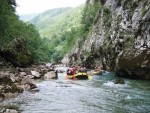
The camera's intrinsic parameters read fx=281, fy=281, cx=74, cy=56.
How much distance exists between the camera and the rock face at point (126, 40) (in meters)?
38.9

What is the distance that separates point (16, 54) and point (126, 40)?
17.8 m

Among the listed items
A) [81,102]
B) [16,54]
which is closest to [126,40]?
[16,54]

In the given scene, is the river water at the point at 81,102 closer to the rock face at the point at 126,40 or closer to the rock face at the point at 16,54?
the rock face at the point at 126,40

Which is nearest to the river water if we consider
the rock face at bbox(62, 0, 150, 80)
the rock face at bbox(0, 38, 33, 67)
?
the rock face at bbox(62, 0, 150, 80)

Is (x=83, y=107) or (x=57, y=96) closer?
(x=83, y=107)

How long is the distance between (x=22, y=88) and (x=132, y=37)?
78.8 feet

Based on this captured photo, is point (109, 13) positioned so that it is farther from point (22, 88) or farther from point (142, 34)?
point (22, 88)

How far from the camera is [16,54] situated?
4500 cm

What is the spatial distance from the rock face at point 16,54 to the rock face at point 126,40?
1547 centimetres

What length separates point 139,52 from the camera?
38.3 m

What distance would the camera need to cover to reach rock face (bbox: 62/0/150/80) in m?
38.9

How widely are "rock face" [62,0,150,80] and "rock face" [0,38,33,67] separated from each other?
15.5 metres

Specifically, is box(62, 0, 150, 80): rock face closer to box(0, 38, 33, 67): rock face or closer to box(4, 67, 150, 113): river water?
box(4, 67, 150, 113): river water

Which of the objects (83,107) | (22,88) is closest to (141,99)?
(83,107)
